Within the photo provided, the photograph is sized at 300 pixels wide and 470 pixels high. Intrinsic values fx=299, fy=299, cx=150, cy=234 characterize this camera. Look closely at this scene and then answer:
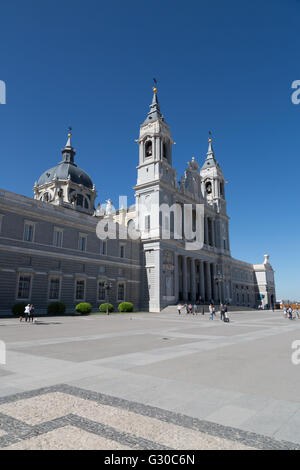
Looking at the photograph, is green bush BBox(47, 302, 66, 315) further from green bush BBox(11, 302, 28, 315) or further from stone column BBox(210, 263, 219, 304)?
stone column BBox(210, 263, 219, 304)

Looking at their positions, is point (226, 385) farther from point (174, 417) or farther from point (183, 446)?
point (183, 446)

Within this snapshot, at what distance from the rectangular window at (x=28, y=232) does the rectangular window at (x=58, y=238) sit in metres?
2.76

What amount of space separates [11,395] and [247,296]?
84898mm

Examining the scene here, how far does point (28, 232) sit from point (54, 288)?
686 cm

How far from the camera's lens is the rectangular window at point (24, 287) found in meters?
30.2

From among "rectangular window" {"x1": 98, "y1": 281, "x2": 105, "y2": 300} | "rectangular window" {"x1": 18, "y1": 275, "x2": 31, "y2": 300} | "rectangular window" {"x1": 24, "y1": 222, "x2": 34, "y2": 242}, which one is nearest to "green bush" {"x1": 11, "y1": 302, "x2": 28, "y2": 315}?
"rectangular window" {"x1": 18, "y1": 275, "x2": 31, "y2": 300}

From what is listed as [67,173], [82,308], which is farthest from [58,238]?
[67,173]

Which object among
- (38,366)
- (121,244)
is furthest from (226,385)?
(121,244)

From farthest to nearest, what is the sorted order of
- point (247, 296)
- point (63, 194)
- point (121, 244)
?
point (247, 296)
point (63, 194)
point (121, 244)

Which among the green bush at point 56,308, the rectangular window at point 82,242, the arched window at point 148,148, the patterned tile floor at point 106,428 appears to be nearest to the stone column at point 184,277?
the arched window at point 148,148

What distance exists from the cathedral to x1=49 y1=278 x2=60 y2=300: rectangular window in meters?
0.11

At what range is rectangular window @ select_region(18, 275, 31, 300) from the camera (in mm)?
30172
